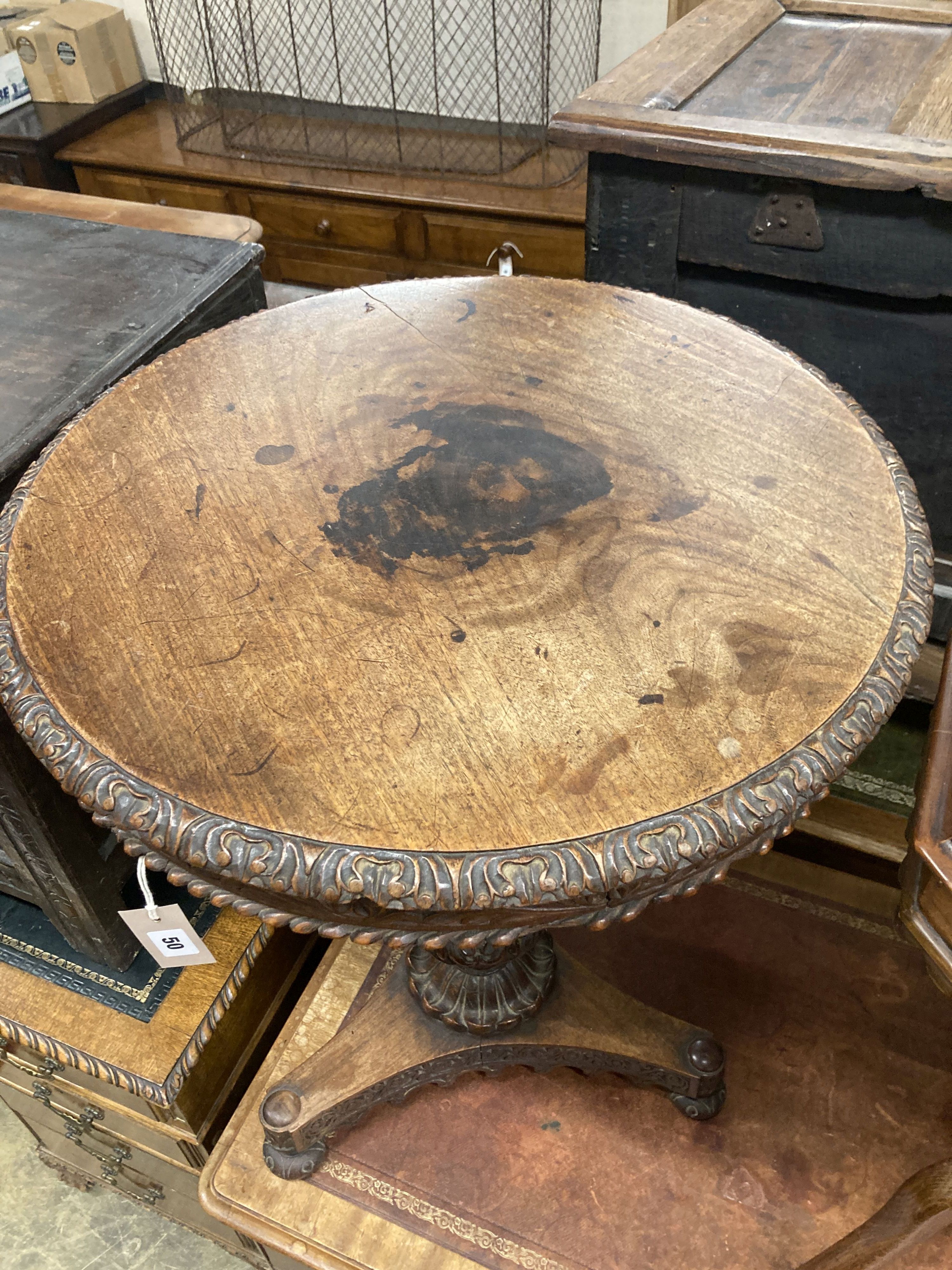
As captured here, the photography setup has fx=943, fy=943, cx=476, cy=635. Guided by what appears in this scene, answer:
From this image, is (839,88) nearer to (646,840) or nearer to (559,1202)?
(646,840)

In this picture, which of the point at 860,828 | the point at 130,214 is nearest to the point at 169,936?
the point at 860,828

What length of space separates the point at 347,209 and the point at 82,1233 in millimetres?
2468

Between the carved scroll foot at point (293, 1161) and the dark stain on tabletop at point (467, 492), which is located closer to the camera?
the dark stain on tabletop at point (467, 492)

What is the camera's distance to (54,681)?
700mm

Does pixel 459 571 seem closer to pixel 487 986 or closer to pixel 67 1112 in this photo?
pixel 487 986

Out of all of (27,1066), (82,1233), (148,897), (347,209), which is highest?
(148,897)

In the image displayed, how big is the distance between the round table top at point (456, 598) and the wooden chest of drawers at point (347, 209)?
162 cm

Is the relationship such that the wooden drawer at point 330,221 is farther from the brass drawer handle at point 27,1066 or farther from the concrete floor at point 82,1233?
the concrete floor at point 82,1233

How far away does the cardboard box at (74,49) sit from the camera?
2.86m

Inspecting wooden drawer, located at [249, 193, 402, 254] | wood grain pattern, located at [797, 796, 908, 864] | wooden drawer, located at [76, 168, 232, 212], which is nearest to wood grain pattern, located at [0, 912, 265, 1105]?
wood grain pattern, located at [797, 796, 908, 864]

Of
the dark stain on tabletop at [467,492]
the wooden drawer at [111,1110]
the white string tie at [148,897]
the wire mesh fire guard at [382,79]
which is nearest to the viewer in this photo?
the dark stain on tabletop at [467,492]

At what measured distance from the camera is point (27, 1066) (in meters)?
1.30

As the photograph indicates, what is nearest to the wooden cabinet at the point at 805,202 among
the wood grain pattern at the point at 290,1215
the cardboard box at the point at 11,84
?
the wood grain pattern at the point at 290,1215

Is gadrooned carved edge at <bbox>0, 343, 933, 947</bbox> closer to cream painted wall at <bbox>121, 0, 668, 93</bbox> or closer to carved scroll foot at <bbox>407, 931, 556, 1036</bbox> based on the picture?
carved scroll foot at <bbox>407, 931, 556, 1036</bbox>
